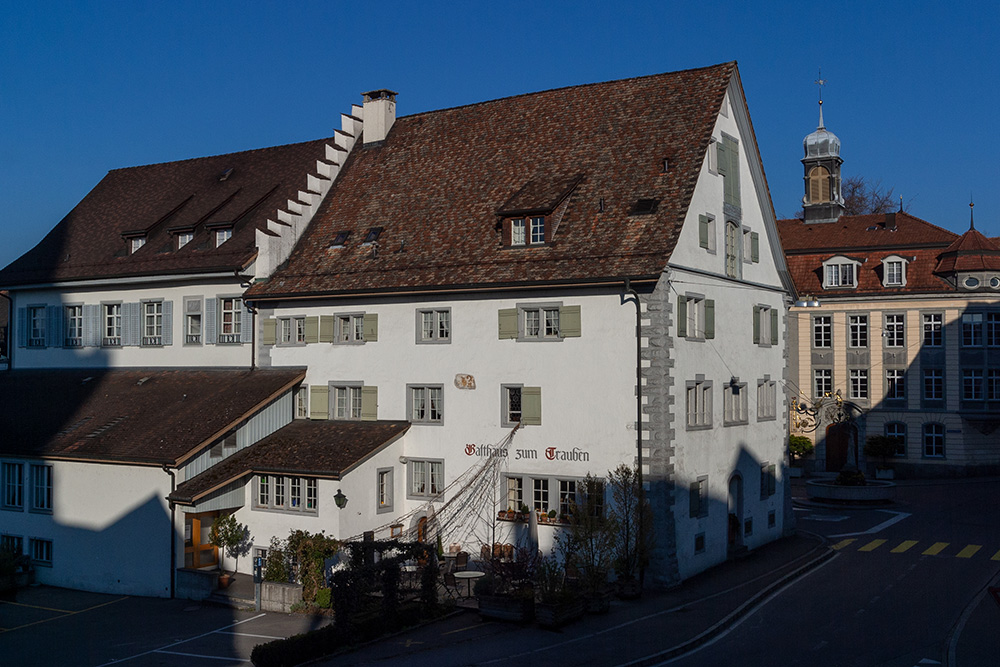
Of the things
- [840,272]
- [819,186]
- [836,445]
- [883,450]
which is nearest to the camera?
[883,450]

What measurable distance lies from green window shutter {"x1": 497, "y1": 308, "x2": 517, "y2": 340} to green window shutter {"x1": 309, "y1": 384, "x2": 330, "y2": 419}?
650 centimetres

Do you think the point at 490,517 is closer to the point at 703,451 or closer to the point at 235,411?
the point at 703,451

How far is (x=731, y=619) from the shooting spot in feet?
76.9

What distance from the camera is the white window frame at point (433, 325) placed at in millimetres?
29781

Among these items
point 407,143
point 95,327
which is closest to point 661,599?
point 407,143

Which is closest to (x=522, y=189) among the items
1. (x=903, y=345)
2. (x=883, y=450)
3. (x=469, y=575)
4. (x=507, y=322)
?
(x=507, y=322)

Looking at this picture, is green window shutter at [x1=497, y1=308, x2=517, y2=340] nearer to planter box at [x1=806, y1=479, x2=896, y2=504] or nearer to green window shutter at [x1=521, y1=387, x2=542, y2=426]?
green window shutter at [x1=521, y1=387, x2=542, y2=426]

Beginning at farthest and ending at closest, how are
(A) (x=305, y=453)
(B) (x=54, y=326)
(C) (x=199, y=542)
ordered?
(B) (x=54, y=326) → (C) (x=199, y=542) → (A) (x=305, y=453)

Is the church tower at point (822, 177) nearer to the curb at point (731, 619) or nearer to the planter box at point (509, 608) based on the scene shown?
the curb at point (731, 619)

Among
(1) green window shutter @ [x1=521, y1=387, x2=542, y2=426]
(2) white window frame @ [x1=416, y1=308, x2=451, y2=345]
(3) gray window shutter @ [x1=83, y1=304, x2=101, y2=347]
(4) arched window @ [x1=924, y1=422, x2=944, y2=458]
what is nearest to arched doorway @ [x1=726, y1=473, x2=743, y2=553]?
(1) green window shutter @ [x1=521, y1=387, x2=542, y2=426]

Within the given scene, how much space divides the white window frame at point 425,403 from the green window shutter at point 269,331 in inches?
217

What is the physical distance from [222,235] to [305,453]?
33.0 ft

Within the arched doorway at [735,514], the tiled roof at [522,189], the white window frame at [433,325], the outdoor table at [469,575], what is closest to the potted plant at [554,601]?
the outdoor table at [469,575]

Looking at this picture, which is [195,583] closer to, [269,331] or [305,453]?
[305,453]
